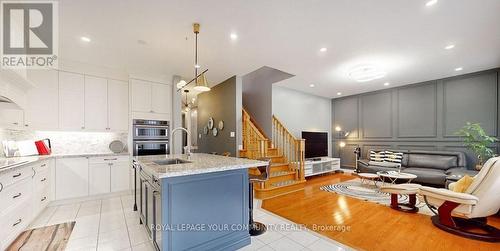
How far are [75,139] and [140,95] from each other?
157cm

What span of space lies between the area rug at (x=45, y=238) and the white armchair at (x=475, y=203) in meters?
4.69

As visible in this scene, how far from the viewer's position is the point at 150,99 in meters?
4.53

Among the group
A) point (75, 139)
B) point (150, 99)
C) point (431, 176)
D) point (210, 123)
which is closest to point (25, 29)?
point (150, 99)

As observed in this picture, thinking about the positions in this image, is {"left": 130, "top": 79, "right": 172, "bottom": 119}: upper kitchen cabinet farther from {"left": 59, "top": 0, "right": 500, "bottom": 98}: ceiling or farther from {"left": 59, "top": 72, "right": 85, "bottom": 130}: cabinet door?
{"left": 59, "top": 72, "right": 85, "bottom": 130}: cabinet door

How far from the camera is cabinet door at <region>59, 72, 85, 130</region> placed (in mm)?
3861

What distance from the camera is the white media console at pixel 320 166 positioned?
5.77 meters

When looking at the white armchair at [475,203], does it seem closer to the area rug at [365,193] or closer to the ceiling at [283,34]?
the area rug at [365,193]

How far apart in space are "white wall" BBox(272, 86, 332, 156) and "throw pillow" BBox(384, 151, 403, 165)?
2.25 m

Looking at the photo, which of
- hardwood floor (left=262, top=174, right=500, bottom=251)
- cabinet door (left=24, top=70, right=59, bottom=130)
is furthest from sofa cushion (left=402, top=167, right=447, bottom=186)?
cabinet door (left=24, top=70, right=59, bottom=130)

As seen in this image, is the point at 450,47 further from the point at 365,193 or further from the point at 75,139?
the point at 75,139

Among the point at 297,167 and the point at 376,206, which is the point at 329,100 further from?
the point at 376,206

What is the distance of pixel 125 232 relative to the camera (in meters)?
2.58

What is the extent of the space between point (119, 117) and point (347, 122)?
7203mm

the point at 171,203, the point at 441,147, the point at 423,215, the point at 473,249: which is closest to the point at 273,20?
the point at 171,203
